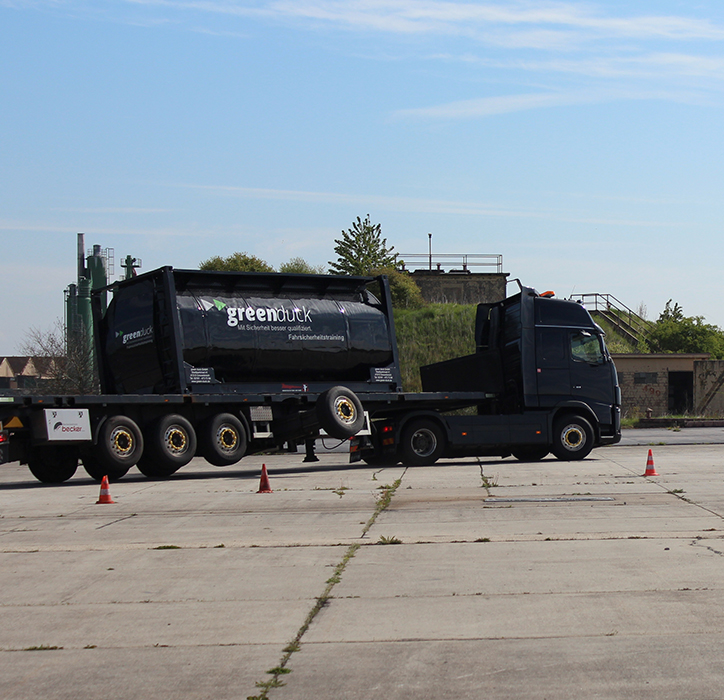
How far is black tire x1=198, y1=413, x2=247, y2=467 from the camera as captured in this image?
58.7 feet

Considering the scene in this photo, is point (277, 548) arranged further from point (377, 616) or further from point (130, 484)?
point (130, 484)

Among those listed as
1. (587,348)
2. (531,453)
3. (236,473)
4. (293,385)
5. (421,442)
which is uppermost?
(587,348)

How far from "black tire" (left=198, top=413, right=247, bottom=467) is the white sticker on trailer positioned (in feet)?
7.38

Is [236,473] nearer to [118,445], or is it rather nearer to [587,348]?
[118,445]

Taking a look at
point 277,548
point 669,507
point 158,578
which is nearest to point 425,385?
point 669,507

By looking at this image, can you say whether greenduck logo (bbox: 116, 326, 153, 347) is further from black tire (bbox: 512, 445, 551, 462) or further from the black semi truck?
black tire (bbox: 512, 445, 551, 462)

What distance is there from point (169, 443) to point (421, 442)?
5.44 m

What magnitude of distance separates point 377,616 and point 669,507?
6.42m

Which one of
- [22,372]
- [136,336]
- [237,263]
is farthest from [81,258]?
[22,372]

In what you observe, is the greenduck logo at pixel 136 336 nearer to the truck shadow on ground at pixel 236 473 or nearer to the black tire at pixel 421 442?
the truck shadow on ground at pixel 236 473

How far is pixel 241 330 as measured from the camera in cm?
1861

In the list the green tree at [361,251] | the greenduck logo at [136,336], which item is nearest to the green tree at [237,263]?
the green tree at [361,251]

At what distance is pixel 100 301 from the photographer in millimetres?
19969

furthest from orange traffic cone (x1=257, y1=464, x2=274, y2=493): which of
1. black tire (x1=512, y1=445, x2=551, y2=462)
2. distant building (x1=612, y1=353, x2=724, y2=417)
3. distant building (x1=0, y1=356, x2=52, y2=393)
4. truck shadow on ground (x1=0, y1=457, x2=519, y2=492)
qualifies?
distant building (x1=612, y1=353, x2=724, y2=417)
